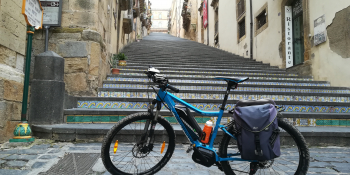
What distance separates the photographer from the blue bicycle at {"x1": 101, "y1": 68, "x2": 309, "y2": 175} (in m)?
1.99

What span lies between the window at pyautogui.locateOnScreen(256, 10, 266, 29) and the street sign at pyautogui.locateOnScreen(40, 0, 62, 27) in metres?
9.18

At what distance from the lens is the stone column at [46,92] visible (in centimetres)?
372

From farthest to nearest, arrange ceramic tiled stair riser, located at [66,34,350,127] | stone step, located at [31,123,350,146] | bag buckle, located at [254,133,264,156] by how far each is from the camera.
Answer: ceramic tiled stair riser, located at [66,34,350,127] → stone step, located at [31,123,350,146] → bag buckle, located at [254,133,264,156]

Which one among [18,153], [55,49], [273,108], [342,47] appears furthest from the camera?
[342,47]

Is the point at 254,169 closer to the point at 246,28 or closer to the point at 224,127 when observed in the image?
the point at 224,127

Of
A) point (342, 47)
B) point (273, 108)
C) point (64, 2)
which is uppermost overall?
point (64, 2)

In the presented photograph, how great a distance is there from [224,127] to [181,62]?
6.92 meters

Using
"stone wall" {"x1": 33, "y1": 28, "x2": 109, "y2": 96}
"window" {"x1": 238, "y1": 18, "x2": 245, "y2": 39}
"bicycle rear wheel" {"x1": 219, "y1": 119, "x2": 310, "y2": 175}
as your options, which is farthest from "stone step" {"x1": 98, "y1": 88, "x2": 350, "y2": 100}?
"window" {"x1": 238, "y1": 18, "x2": 245, "y2": 39}

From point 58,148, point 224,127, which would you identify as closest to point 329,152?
point 224,127

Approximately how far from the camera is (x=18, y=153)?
282 centimetres

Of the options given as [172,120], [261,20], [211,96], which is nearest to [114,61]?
[211,96]

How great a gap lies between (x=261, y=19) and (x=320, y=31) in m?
4.82

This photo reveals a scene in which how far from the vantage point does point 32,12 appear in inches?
129

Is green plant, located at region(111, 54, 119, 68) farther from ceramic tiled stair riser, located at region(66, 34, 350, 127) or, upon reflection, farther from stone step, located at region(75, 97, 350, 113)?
stone step, located at region(75, 97, 350, 113)
